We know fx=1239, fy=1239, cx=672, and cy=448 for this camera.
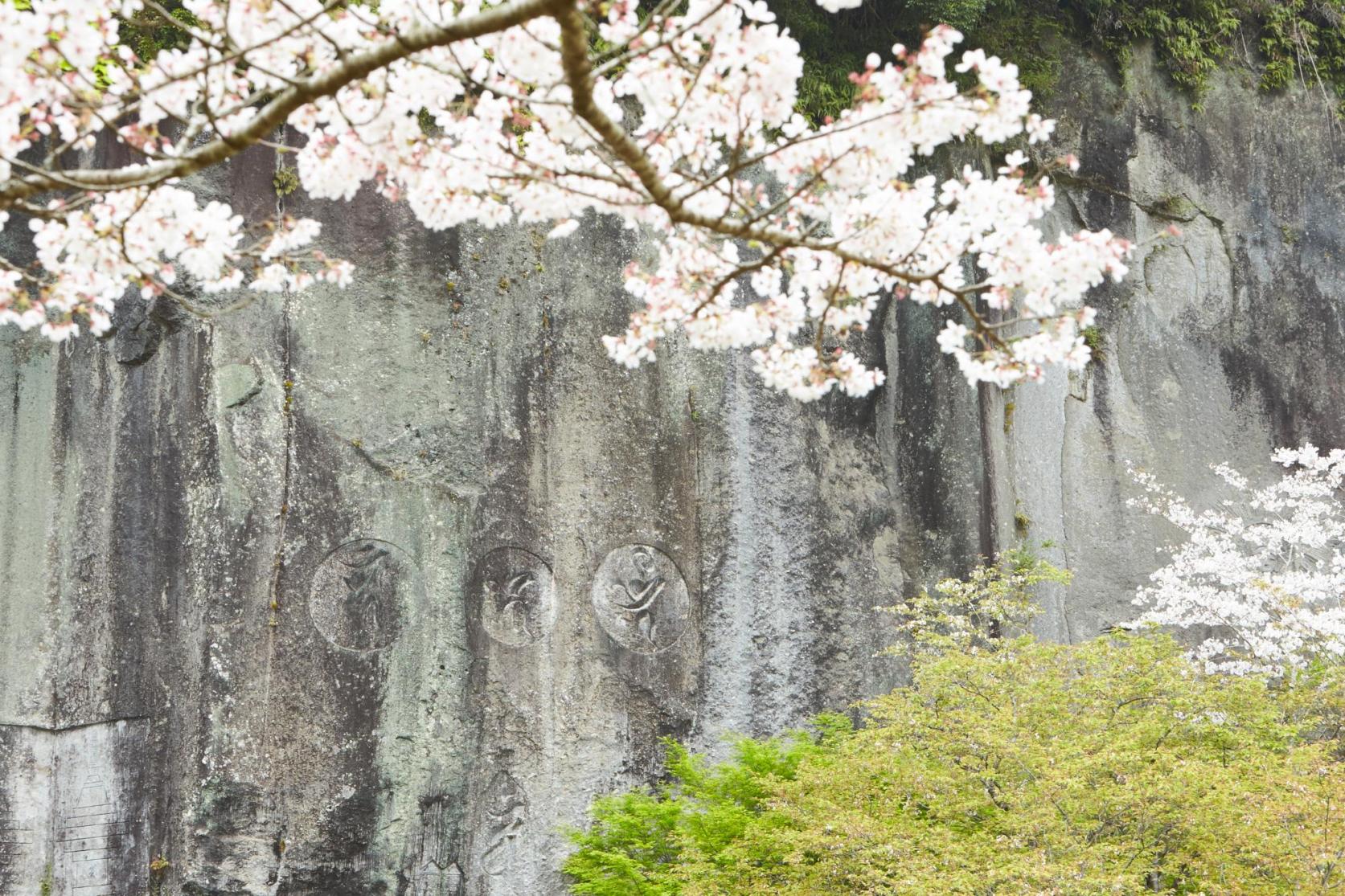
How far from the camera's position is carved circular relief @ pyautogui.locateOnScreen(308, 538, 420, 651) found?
8758mm

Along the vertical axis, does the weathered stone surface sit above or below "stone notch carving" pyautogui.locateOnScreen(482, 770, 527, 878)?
above

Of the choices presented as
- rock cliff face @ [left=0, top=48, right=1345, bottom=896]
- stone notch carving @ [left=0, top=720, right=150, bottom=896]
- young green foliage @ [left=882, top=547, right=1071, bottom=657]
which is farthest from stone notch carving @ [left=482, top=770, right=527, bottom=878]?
young green foliage @ [left=882, top=547, right=1071, bottom=657]

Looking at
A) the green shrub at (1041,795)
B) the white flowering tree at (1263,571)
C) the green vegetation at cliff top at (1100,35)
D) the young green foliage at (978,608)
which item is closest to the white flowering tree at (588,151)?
the green shrub at (1041,795)

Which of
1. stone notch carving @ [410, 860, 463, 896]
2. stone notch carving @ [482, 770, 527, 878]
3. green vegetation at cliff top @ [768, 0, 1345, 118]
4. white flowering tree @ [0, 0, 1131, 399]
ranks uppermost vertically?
green vegetation at cliff top @ [768, 0, 1345, 118]

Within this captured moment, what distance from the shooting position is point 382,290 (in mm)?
9398

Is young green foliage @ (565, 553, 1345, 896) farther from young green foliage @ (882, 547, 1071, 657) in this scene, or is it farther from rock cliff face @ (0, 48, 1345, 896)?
rock cliff face @ (0, 48, 1345, 896)

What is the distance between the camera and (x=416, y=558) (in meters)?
9.05

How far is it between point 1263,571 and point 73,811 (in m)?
9.74

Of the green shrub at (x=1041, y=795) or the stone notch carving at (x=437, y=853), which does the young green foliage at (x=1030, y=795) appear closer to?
the green shrub at (x=1041, y=795)

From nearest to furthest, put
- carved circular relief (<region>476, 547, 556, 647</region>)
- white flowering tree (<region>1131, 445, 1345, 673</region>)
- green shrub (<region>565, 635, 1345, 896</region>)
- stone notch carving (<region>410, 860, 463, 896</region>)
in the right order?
green shrub (<region>565, 635, 1345, 896</region>)
stone notch carving (<region>410, 860, 463, 896</region>)
white flowering tree (<region>1131, 445, 1345, 673</region>)
carved circular relief (<region>476, 547, 556, 647</region>)

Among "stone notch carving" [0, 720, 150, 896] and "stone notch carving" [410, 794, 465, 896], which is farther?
"stone notch carving" [410, 794, 465, 896]

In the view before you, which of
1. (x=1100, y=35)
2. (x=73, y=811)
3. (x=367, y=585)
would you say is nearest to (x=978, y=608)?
(x=367, y=585)

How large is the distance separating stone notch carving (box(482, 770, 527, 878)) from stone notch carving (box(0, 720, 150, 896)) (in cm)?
226

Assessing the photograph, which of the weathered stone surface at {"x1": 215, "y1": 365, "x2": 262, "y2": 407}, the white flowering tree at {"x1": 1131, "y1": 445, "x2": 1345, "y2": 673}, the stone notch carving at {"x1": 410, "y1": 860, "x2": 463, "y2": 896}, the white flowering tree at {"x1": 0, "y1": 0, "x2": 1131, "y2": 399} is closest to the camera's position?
the white flowering tree at {"x1": 0, "y1": 0, "x2": 1131, "y2": 399}
